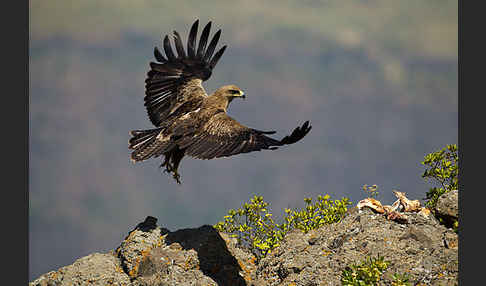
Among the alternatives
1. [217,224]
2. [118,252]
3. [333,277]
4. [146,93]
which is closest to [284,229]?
[217,224]

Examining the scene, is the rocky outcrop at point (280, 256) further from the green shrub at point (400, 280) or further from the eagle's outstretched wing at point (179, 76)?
the eagle's outstretched wing at point (179, 76)

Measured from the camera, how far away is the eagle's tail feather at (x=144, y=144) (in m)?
13.4

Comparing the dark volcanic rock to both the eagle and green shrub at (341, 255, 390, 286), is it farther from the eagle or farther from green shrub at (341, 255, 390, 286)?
the eagle

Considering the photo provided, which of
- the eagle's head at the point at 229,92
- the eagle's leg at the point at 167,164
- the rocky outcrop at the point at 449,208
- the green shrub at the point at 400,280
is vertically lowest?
the green shrub at the point at 400,280

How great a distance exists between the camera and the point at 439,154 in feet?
46.8

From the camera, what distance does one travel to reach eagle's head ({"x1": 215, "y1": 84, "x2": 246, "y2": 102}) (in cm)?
1495

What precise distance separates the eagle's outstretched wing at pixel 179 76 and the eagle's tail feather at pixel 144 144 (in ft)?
3.55

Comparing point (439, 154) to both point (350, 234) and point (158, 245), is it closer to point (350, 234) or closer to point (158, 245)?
point (350, 234)

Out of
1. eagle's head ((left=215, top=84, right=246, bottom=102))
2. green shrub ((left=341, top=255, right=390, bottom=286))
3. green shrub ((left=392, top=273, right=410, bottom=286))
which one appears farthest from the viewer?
eagle's head ((left=215, top=84, right=246, bottom=102))

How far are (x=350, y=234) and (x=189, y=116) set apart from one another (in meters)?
5.23

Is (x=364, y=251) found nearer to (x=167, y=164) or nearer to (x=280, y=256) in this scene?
(x=280, y=256)

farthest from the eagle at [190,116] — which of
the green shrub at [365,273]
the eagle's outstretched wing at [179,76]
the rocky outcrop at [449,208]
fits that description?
the rocky outcrop at [449,208]

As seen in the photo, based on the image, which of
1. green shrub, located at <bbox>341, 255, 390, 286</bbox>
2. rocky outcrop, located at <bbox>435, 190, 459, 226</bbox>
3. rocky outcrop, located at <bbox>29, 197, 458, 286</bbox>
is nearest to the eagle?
rocky outcrop, located at <bbox>29, 197, 458, 286</bbox>

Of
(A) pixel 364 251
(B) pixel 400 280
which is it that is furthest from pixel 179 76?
(B) pixel 400 280
